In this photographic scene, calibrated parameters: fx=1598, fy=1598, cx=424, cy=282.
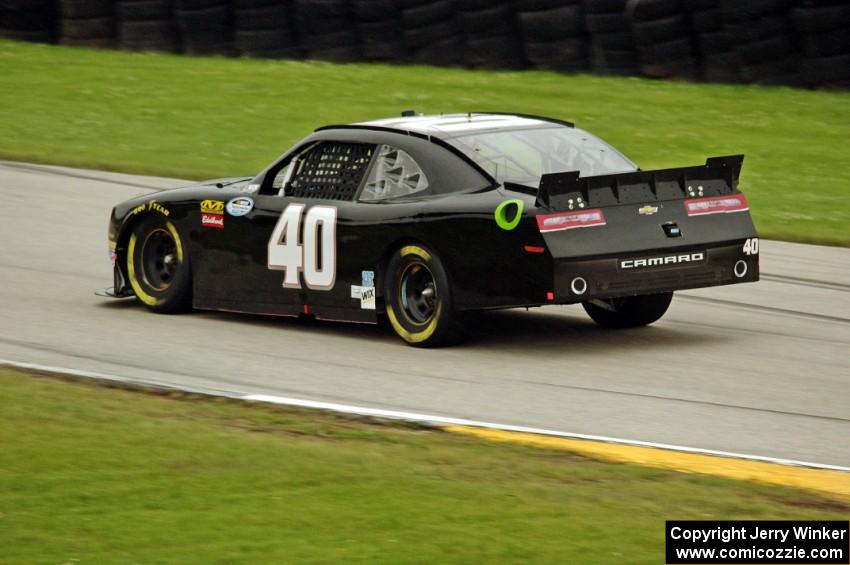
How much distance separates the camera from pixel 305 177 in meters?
10.6

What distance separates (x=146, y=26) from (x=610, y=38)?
23.8ft

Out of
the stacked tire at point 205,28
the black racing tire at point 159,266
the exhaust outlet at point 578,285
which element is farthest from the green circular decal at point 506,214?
the stacked tire at point 205,28

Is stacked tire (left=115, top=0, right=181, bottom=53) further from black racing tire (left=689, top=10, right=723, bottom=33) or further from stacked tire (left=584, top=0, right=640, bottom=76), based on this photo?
black racing tire (left=689, top=10, right=723, bottom=33)

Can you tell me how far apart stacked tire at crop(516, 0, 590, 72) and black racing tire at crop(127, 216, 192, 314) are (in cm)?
1106

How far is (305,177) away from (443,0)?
1190 cm

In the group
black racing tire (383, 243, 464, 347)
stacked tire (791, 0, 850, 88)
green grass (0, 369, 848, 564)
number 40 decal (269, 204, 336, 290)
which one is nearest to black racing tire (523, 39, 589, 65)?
stacked tire (791, 0, 850, 88)

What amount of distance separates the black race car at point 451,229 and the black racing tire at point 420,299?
12mm

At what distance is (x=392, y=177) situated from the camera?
10.1 m

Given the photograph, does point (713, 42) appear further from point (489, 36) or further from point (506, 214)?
point (506, 214)

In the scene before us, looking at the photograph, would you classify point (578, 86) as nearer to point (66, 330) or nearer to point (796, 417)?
point (66, 330)

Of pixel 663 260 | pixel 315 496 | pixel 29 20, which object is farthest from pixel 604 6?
pixel 315 496

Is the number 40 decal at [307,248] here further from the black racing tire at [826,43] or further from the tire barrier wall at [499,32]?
the black racing tire at [826,43]

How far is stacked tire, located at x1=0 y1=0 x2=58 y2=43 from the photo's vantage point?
25.0 meters

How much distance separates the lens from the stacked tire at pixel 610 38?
826 inches
